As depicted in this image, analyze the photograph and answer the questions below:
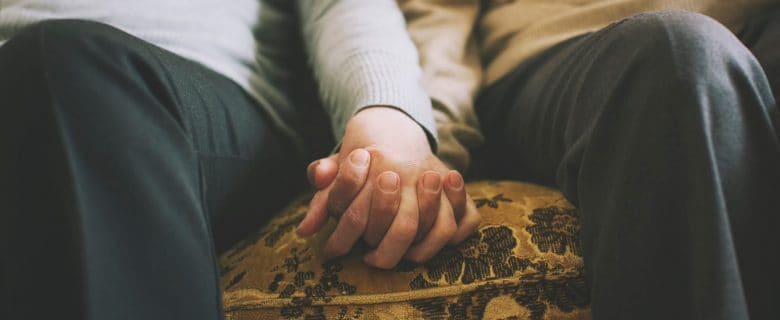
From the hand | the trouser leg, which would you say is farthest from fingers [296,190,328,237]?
the trouser leg

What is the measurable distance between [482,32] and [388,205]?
408 mm

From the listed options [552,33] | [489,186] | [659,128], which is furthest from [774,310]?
→ [552,33]

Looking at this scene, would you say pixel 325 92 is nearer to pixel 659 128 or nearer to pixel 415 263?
pixel 415 263

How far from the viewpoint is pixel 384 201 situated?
1.24ft

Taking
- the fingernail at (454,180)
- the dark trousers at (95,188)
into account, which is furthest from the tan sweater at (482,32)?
the dark trousers at (95,188)

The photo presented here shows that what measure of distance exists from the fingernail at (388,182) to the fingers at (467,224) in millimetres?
62

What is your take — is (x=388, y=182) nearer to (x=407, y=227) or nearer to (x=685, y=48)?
(x=407, y=227)

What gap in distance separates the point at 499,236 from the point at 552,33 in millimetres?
288

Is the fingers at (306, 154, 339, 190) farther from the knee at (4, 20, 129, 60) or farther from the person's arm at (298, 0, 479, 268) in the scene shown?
the knee at (4, 20, 129, 60)

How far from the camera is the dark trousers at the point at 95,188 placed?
28 centimetres

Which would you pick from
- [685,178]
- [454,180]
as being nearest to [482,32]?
[454,180]

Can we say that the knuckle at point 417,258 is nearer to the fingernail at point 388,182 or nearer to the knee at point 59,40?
the fingernail at point 388,182

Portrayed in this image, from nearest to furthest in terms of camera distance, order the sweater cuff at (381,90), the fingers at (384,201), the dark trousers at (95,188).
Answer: the dark trousers at (95,188) < the fingers at (384,201) < the sweater cuff at (381,90)

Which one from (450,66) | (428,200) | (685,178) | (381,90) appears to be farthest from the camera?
(450,66)
